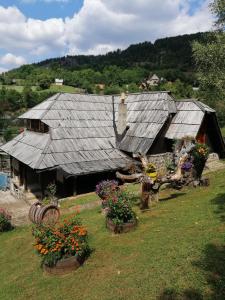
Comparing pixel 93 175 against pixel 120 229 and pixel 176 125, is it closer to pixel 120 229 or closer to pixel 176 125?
pixel 176 125

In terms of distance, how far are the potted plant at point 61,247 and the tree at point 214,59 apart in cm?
1828

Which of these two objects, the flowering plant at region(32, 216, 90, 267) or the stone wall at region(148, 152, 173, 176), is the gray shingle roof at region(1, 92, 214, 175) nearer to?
the stone wall at region(148, 152, 173, 176)

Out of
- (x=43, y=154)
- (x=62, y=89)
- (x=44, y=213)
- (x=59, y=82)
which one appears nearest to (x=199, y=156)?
(x=44, y=213)

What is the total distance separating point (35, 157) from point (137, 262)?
44.8 feet

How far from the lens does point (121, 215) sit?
32.7 ft

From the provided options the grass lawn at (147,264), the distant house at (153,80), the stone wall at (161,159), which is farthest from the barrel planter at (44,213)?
the distant house at (153,80)

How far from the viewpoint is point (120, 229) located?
391 inches

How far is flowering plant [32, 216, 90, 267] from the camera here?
8.23 m

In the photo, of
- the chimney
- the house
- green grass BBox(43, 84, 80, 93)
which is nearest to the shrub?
the house

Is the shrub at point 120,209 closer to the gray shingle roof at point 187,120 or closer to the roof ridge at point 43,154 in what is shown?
the roof ridge at point 43,154

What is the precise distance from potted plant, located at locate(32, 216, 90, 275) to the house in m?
10.1

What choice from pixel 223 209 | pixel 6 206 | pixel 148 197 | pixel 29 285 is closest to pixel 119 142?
pixel 6 206

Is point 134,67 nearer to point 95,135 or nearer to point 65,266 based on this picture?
point 95,135

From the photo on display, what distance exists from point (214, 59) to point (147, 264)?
22195 millimetres
